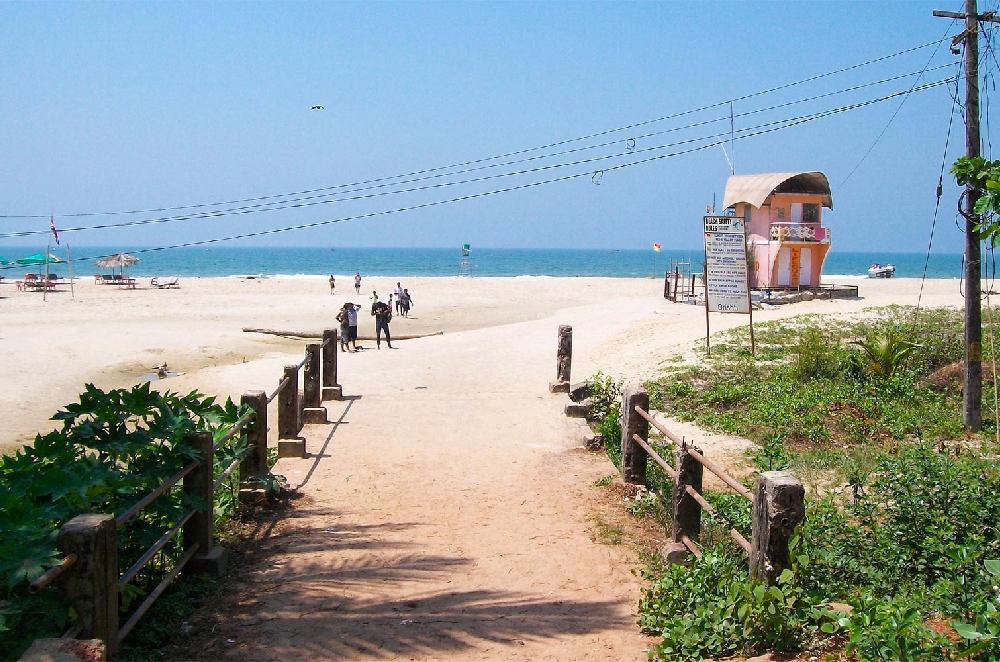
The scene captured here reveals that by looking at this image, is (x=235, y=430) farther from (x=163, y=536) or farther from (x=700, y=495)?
(x=700, y=495)

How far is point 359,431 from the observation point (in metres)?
12.0

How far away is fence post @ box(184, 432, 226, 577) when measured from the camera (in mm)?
6207

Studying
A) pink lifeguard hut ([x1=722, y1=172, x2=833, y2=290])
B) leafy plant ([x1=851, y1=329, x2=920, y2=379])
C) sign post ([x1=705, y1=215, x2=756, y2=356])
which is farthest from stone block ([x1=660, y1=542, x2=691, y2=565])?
pink lifeguard hut ([x1=722, y1=172, x2=833, y2=290])

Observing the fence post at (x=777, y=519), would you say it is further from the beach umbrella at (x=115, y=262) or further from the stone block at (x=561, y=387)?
the beach umbrella at (x=115, y=262)

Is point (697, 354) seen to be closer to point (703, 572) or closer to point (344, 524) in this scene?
point (344, 524)

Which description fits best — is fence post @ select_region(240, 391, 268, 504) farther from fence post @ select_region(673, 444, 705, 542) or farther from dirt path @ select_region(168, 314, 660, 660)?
fence post @ select_region(673, 444, 705, 542)

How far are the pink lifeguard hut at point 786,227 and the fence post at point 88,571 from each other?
28500 mm

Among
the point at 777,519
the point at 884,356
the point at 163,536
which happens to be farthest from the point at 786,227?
the point at 163,536

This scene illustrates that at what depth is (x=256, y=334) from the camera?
3077cm

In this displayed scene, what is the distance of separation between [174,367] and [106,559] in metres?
20.5

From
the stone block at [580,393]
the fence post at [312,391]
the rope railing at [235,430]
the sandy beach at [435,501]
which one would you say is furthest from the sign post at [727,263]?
the rope railing at [235,430]

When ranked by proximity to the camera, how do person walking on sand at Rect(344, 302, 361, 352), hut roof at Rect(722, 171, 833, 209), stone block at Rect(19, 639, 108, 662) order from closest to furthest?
1. stone block at Rect(19, 639, 108, 662)
2. person walking on sand at Rect(344, 302, 361, 352)
3. hut roof at Rect(722, 171, 833, 209)

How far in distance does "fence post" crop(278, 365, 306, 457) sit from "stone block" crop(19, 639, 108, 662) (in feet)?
21.5

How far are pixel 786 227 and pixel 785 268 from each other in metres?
1.48
